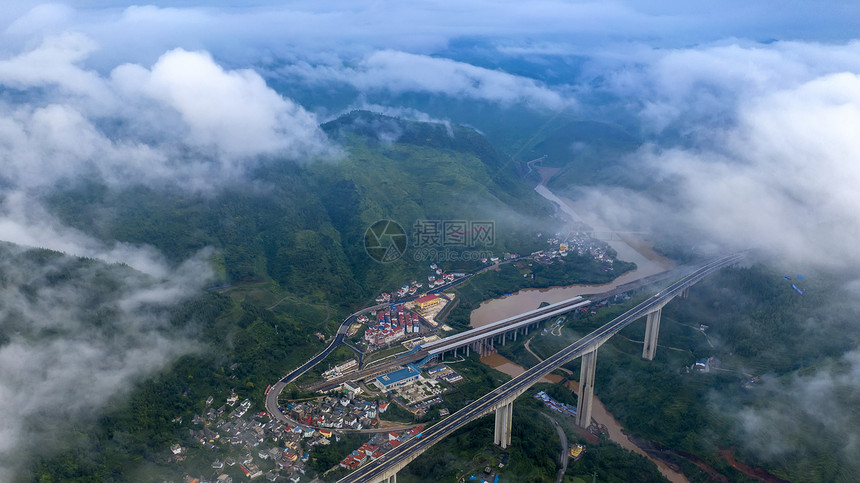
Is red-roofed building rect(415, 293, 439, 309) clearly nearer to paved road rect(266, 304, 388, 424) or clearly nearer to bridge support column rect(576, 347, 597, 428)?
paved road rect(266, 304, 388, 424)

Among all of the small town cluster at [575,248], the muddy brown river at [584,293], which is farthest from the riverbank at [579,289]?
the small town cluster at [575,248]

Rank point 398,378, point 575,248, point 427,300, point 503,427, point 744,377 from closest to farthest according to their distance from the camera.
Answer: point 503,427 → point 744,377 → point 398,378 → point 427,300 → point 575,248

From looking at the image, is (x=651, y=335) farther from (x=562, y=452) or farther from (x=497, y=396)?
(x=497, y=396)

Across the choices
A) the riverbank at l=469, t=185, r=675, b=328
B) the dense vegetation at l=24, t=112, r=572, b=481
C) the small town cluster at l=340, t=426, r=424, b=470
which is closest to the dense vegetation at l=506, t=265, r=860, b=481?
the riverbank at l=469, t=185, r=675, b=328

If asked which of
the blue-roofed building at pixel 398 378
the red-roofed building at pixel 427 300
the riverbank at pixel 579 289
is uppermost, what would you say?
the blue-roofed building at pixel 398 378

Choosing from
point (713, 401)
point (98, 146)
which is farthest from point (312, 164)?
point (713, 401)

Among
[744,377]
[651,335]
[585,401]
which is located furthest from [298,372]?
[744,377]

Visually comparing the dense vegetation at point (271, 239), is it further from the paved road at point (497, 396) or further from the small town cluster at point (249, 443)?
the paved road at point (497, 396)
